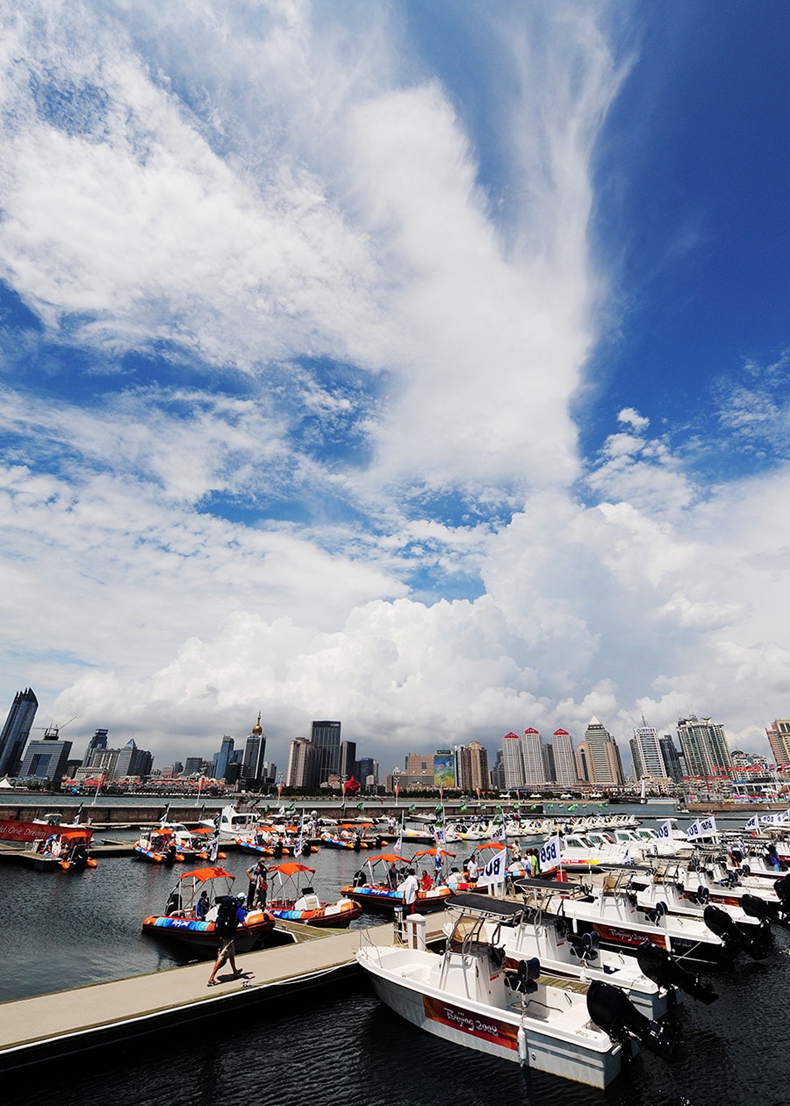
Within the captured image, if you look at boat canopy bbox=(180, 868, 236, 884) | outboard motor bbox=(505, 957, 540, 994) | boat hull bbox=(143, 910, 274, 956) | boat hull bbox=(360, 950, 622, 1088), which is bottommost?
boat hull bbox=(360, 950, 622, 1088)

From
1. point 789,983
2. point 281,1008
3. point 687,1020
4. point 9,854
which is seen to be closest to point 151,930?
point 281,1008

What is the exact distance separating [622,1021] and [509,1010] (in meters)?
3.75

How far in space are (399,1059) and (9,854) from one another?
51.7 m

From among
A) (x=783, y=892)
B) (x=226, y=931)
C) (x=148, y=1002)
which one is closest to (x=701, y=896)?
(x=783, y=892)

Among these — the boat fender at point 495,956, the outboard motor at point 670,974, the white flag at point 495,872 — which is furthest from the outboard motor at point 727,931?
the boat fender at point 495,956

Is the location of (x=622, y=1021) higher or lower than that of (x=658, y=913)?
lower

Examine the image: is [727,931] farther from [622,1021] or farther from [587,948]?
[622,1021]

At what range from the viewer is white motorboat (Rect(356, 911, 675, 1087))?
14.3 m

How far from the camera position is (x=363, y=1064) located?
16344mm

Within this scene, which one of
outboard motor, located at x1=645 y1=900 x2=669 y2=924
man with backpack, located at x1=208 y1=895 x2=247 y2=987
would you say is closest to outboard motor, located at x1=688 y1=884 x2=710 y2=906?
outboard motor, located at x1=645 y1=900 x2=669 y2=924

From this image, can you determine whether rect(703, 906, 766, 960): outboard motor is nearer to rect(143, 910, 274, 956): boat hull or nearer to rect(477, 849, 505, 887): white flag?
rect(477, 849, 505, 887): white flag

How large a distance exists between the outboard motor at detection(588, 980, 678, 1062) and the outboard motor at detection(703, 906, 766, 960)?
11.9 m

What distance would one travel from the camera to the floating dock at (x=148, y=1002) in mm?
14672

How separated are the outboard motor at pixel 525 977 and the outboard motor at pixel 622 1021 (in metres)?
1.58
